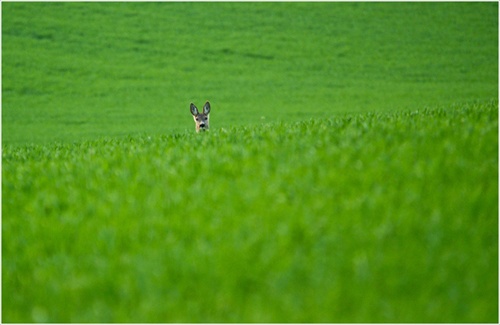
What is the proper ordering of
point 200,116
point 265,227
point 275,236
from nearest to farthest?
point 275,236 → point 265,227 → point 200,116

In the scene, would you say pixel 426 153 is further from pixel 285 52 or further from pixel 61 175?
pixel 285 52

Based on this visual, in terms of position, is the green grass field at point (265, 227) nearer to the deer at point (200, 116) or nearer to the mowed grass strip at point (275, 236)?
the mowed grass strip at point (275, 236)

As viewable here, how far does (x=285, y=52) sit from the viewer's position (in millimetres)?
51312

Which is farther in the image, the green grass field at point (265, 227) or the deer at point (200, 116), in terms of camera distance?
the deer at point (200, 116)

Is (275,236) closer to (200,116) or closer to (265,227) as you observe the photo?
(265,227)

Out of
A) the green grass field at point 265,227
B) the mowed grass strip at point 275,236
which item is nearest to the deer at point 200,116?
the green grass field at point 265,227

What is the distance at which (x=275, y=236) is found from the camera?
6059 millimetres

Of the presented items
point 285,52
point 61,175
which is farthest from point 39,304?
point 285,52

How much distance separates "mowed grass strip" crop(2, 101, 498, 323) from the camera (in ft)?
16.8

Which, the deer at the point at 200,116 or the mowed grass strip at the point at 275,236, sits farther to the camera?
the deer at the point at 200,116

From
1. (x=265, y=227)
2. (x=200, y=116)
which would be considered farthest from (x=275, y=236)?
(x=200, y=116)

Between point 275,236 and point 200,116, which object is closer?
point 275,236

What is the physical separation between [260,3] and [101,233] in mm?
56987

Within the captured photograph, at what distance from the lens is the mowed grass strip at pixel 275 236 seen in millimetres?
5129
